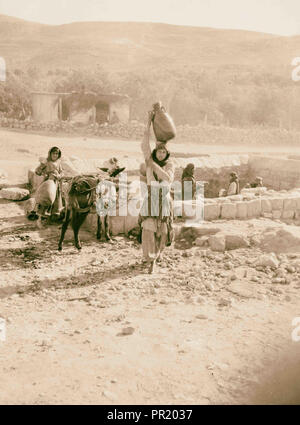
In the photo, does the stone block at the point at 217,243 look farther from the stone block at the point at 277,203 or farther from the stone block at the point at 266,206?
the stone block at the point at 277,203

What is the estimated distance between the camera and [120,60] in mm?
52406

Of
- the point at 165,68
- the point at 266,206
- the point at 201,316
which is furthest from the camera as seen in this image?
the point at 165,68

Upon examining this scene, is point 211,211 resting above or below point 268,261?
above

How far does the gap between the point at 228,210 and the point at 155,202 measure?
2719mm

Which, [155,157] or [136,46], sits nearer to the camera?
[155,157]

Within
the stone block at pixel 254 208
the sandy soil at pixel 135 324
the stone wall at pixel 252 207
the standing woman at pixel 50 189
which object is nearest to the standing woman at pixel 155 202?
the sandy soil at pixel 135 324

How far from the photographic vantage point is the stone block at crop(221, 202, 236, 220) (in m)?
8.20

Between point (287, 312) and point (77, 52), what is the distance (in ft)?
174

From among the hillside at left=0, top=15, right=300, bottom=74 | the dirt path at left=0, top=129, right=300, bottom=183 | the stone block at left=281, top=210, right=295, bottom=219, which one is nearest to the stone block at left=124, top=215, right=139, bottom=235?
the stone block at left=281, top=210, right=295, bottom=219

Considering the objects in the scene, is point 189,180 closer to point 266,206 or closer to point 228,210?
point 228,210

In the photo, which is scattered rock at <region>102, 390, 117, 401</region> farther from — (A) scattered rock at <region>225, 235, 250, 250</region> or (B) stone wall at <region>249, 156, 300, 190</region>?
(B) stone wall at <region>249, 156, 300, 190</region>

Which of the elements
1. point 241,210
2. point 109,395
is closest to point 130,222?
point 241,210

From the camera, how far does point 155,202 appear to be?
5910 millimetres

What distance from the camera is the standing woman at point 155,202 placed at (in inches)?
228
